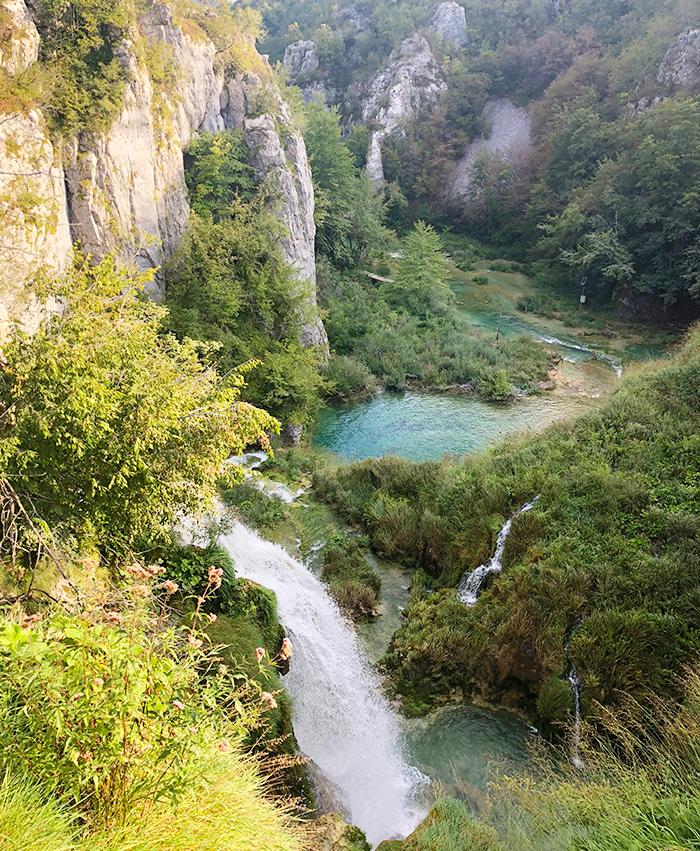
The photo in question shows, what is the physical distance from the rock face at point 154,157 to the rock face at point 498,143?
92.4 feet

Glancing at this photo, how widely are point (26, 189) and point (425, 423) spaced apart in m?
13.8

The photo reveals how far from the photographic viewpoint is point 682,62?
33.3m

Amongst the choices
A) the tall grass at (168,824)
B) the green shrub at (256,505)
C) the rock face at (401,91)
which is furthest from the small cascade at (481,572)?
the rock face at (401,91)

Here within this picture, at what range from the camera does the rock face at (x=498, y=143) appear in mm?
45125

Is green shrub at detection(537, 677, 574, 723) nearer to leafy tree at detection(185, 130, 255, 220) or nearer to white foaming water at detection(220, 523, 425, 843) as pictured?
white foaming water at detection(220, 523, 425, 843)

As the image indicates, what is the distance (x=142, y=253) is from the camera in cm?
1602

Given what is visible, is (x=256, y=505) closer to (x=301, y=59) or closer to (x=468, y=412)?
(x=468, y=412)

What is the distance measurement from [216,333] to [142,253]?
3400mm

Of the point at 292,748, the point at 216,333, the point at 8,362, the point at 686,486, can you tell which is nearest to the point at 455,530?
the point at 686,486

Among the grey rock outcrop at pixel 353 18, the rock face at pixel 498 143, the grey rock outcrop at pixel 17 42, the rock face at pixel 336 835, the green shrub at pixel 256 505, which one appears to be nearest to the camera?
the rock face at pixel 336 835

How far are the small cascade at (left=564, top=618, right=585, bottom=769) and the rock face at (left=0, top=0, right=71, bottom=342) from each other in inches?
417

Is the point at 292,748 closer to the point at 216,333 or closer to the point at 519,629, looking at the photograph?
the point at 519,629

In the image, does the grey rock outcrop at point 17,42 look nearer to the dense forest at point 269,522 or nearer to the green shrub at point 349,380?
the dense forest at point 269,522

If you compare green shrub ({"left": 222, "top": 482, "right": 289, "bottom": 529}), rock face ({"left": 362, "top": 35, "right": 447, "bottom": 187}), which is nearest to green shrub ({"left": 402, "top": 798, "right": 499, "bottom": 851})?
green shrub ({"left": 222, "top": 482, "right": 289, "bottom": 529})
